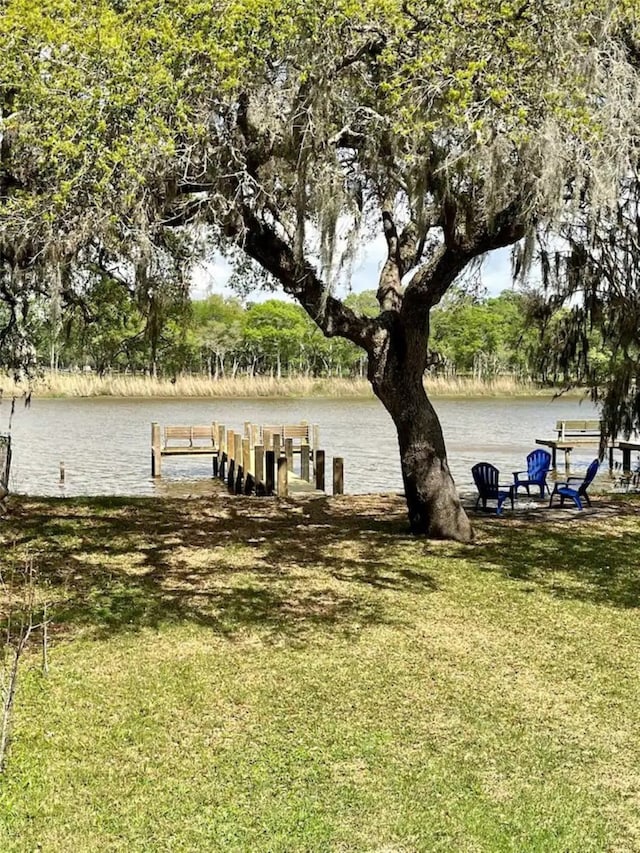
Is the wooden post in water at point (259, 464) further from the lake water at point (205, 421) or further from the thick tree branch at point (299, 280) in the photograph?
the thick tree branch at point (299, 280)

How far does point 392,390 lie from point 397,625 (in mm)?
3336

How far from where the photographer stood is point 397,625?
20.2 ft

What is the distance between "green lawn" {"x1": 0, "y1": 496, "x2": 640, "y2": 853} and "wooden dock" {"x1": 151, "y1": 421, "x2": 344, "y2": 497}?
5.66 meters

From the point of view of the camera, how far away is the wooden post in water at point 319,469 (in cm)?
1475

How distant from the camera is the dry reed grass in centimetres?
4103

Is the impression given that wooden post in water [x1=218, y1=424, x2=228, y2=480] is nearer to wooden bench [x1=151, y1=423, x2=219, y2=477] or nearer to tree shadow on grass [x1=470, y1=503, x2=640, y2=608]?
wooden bench [x1=151, y1=423, x2=219, y2=477]

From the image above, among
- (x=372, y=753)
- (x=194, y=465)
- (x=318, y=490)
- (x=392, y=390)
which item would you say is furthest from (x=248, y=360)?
(x=372, y=753)

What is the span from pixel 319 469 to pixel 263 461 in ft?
4.95

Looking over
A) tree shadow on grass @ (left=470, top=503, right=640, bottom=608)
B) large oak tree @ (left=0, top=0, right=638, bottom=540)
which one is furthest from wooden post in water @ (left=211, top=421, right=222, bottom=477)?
large oak tree @ (left=0, top=0, right=638, bottom=540)

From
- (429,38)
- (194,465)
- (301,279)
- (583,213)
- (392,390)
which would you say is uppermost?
(429,38)

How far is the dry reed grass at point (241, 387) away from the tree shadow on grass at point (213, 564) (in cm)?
2178

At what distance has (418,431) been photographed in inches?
355

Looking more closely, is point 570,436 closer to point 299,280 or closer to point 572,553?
point 572,553

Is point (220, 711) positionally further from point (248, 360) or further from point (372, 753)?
point (248, 360)
